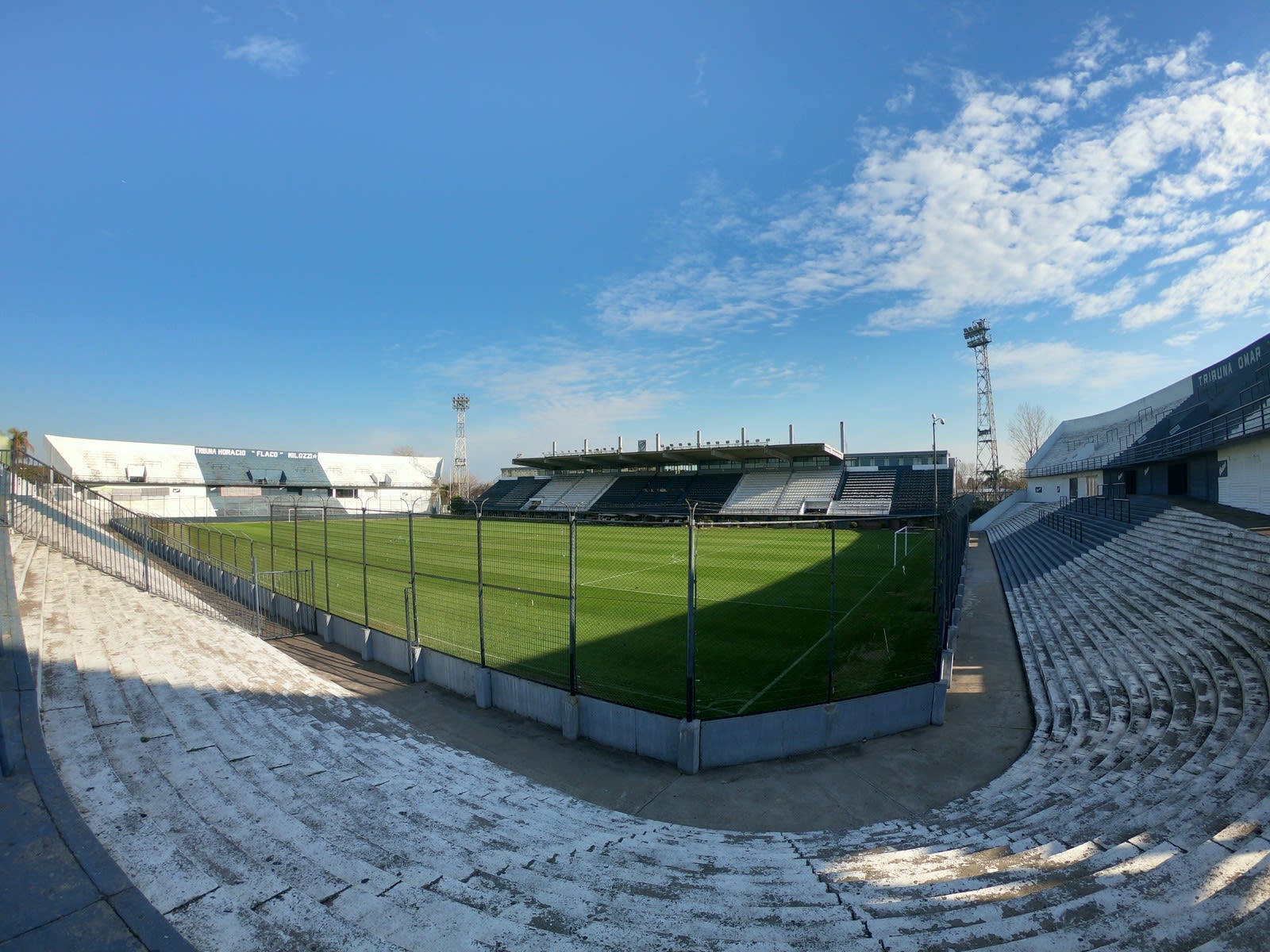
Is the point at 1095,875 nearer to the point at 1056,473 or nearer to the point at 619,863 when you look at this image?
the point at 619,863

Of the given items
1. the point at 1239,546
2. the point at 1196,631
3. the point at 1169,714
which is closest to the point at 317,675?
the point at 1169,714

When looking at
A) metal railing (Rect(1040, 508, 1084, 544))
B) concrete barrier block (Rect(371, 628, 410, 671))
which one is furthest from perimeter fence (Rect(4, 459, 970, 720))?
metal railing (Rect(1040, 508, 1084, 544))

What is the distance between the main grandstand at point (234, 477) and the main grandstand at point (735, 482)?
50.4ft

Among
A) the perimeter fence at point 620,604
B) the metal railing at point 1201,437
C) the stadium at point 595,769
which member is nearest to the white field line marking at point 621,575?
the perimeter fence at point 620,604

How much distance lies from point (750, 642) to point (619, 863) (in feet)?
29.4

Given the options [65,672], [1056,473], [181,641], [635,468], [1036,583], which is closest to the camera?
[65,672]

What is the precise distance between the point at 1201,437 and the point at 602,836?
2466 centimetres

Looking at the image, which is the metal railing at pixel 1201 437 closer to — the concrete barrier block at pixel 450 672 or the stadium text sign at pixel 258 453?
the concrete barrier block at pixel 450 672

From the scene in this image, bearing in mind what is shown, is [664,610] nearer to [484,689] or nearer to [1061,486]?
[484,689]

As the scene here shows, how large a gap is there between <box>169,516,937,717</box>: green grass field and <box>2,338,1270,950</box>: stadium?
1.00ft

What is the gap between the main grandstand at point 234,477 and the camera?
5250 centimetres

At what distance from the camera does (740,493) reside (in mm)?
51156

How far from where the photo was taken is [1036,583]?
1738 centimetres

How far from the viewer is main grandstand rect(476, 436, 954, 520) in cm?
4422
